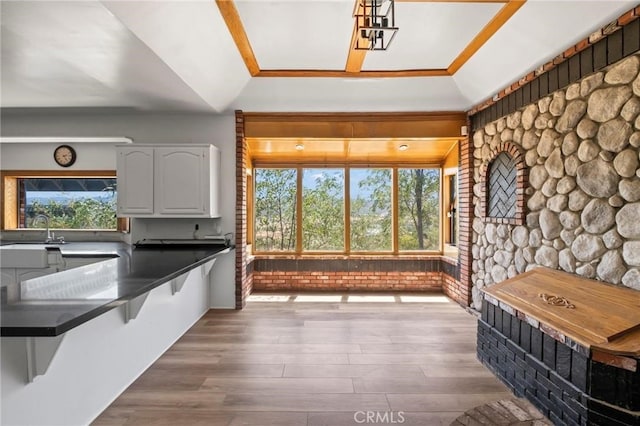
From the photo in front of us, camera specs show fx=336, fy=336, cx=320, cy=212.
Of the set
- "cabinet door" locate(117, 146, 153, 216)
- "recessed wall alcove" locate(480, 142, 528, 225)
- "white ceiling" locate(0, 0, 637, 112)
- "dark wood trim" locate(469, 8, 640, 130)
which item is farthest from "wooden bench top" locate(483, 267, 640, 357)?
"cabinet door" locate(117, 146, 153, 216)

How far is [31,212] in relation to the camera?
471 centimetres

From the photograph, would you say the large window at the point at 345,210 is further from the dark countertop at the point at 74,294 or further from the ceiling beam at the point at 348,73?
the dark countertop at the point at 74,294

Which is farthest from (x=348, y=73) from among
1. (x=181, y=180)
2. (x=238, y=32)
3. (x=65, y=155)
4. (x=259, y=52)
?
(x=65, y=155)

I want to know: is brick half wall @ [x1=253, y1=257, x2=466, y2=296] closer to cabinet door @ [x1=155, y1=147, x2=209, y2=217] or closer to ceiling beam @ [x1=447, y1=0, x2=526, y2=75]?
cabinet door @ [x1=155, y1=147, x2=209, y2=217]

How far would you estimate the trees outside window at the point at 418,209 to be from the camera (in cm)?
547

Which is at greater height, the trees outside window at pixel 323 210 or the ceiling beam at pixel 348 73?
the ceiling beam at pixel 348 73

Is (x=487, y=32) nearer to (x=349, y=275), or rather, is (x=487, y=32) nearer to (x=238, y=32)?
(x=238, y=32)

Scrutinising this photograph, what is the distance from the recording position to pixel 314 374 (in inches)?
107

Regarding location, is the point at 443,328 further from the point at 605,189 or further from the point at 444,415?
the point at 605,189

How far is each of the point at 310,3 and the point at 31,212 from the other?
4.75 metres

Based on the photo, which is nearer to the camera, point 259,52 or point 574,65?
point 574,65

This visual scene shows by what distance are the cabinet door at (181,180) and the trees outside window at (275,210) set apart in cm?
149

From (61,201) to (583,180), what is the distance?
6019 mm

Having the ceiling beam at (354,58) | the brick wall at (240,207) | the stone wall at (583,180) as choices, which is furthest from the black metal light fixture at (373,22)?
the brick wall at (240,207)
